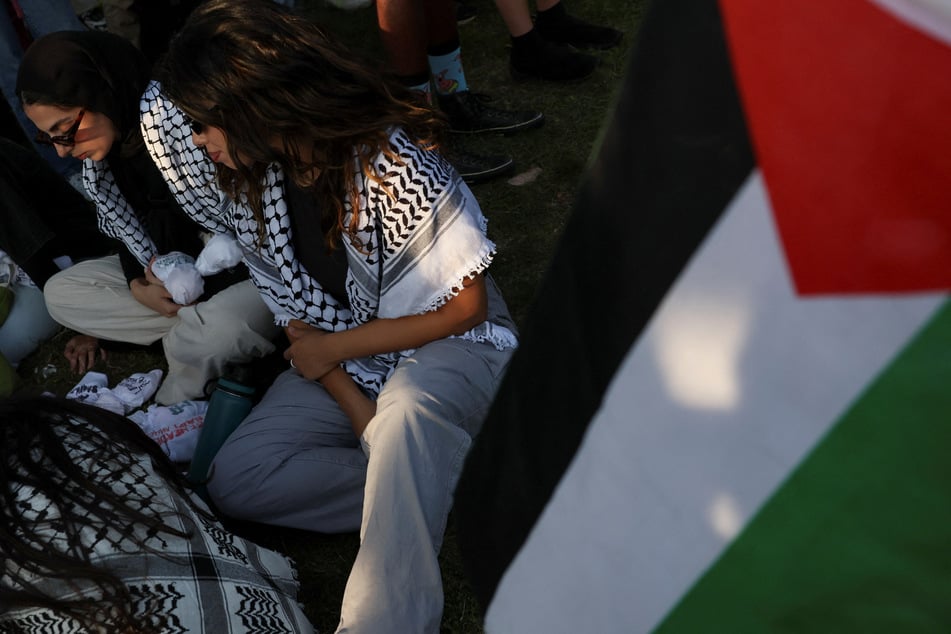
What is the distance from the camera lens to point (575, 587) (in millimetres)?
998

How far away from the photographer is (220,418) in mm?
2621

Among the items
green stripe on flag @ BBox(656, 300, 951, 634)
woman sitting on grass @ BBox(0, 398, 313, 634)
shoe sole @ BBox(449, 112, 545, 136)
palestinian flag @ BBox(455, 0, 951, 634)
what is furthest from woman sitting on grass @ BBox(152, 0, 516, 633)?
shoe sole @ BBox(449, 112, 545, 136)

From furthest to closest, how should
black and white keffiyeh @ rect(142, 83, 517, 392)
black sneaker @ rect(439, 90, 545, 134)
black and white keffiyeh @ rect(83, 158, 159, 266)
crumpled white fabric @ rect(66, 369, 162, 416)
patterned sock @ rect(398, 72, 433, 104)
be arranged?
black sneaker @ rect(439, 90, 545, 134)
patterned sock @ rect(398, 72, 433, 104)
crumpled white fabric @ rect(66, 369, 162, 416)
black and white keffiyeh @ rect(83, 158, 159, 266)
black and white keffiyeh @ rect(142, 83, 517, 392)

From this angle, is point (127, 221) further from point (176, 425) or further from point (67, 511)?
point (67, 511)

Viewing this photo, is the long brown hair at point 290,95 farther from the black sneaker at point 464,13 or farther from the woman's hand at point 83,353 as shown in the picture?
the black sneaker at point 464,13

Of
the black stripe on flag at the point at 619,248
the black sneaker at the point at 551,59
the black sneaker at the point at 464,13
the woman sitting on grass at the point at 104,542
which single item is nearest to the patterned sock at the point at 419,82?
the black sneaker at the point at 551,59

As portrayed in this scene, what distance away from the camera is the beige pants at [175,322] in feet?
9.02

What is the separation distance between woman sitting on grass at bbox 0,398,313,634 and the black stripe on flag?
2.60 feet

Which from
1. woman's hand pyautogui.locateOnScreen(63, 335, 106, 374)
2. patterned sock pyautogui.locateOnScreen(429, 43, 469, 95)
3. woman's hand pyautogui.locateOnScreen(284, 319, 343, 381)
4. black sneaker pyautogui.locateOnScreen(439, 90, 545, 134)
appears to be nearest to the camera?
woman's hand pyautogui.locateOnScreen(284, 319, 343, 381)

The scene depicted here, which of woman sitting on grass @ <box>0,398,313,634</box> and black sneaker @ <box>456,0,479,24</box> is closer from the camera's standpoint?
woman sitting on grass @ <box>0,398,313,634</box>

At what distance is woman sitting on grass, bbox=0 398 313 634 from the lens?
1.48 m

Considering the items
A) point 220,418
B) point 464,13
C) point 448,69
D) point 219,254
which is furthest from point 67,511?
point 464,13

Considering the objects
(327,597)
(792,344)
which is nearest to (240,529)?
(327,597)

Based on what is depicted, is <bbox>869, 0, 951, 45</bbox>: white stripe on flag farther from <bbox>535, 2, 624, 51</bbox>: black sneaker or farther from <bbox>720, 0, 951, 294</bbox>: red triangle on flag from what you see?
<bbox>535, 2, 624, 51</bbox>: black sneaker
